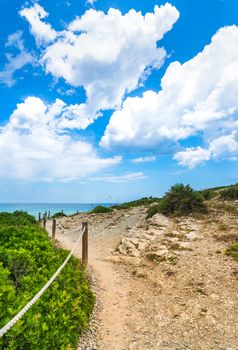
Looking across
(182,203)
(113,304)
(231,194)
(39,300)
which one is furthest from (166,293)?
(231,194)

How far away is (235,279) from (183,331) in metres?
3.25

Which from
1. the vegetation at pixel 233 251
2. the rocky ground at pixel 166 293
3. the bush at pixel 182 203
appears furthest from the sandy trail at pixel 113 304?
the bush at pixel 182 203

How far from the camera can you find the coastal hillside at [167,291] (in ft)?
19.2

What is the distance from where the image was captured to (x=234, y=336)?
5770 mm

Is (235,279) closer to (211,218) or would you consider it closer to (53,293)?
(53,293)

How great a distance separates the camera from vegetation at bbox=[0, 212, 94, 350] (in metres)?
3.65

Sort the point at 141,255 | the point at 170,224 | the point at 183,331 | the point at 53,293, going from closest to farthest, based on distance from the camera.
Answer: the point at 53,293 → the point at 183,331 → the point at 141,255 → the point at 170,224

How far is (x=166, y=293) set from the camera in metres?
8.05

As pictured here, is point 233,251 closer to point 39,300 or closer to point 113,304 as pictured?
point 113,304

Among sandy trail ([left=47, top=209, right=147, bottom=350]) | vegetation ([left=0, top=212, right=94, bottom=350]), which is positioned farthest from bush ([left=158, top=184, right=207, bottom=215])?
vegetation ([left=0, top=212, right=94, bottom=350])

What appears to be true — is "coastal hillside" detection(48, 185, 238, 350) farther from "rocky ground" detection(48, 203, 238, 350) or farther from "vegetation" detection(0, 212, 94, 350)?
"vegetation" detection(0, 212, 94, 350)

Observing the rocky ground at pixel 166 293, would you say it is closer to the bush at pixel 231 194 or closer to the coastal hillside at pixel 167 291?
the coastal hillside at pixel 167 291

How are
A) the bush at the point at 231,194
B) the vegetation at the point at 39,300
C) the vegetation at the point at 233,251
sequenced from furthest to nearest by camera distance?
1. the bush at the point at 231,194
2. the vegetation at the point at 233,251
3. the vegetation at the point at 39,300

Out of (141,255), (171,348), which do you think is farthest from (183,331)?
(141,255)
